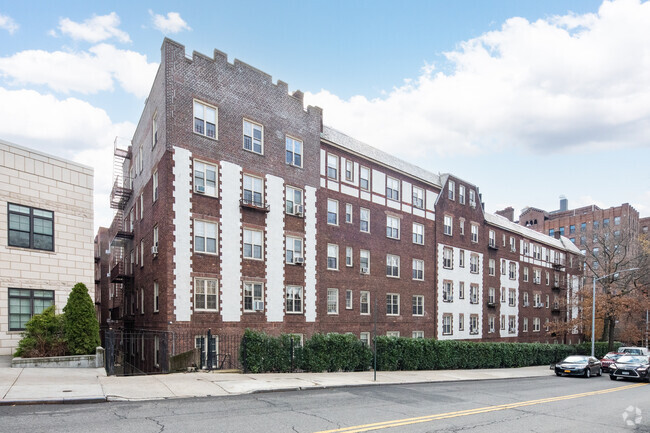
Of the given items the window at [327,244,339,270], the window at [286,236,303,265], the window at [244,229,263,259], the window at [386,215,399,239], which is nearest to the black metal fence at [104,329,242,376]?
the window at [244,229,263,259]

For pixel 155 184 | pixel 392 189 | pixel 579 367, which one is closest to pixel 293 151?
pixel 155 184

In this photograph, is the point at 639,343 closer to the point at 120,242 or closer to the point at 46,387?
the point at 120,242

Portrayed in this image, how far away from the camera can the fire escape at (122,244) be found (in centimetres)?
3147

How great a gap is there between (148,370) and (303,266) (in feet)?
34.1

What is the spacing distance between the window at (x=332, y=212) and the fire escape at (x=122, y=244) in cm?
1354

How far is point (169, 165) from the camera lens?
22.8m

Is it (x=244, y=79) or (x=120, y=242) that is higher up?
(x=244, y=79)

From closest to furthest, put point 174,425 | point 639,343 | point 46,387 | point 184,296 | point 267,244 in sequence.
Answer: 1. point 174,425
2. point 46,387
3. point 184,296
4. point 267,244
5. point 639,343

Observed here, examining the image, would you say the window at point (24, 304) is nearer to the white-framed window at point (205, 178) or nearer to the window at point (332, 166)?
the white-framed window at point (205, 178)

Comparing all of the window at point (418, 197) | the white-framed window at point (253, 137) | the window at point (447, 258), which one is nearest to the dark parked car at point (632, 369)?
the window at point (447, 258)

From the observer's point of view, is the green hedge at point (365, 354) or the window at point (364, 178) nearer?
the green hedge at point (365, 354)

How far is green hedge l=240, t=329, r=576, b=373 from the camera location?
19.2m

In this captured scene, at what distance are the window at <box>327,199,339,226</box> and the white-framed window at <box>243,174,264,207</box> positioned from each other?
577 cm

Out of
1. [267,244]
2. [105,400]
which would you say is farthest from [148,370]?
[105,400]
